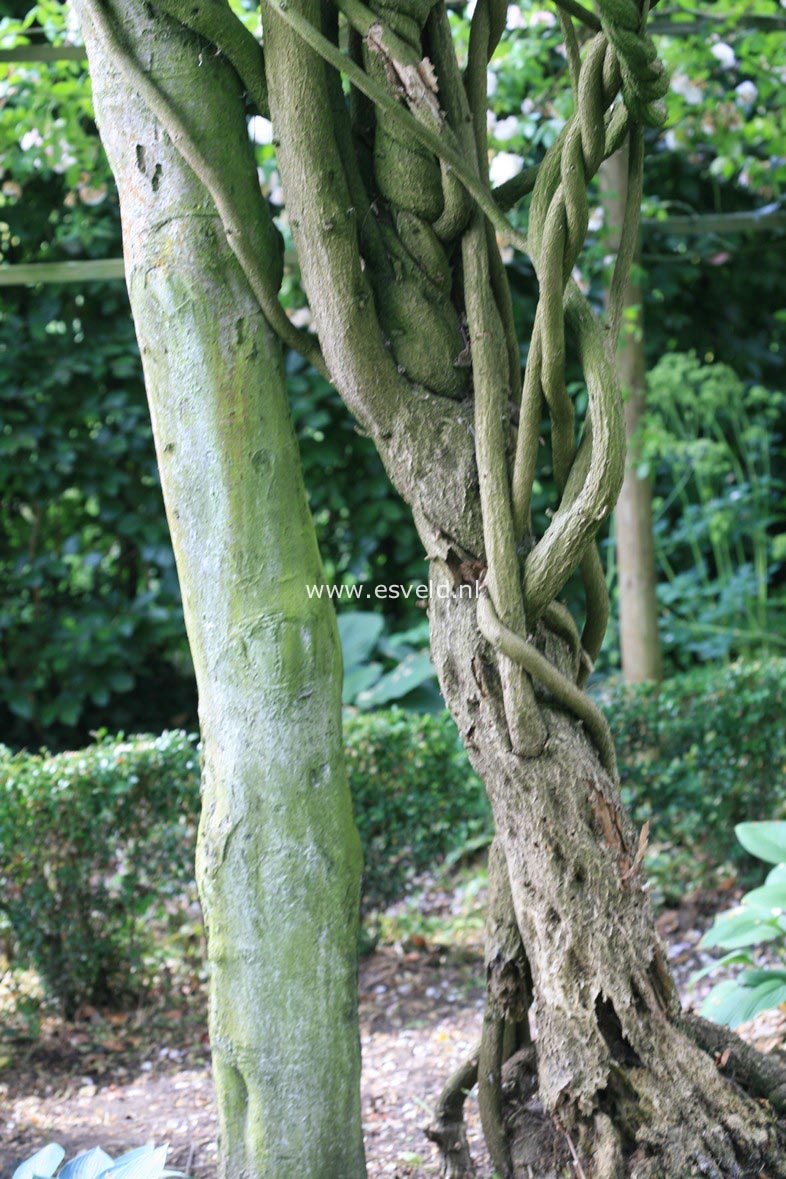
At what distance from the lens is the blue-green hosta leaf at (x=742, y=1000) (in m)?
2.77

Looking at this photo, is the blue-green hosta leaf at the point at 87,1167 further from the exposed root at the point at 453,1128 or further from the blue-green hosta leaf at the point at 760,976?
the blue-green hosta leaf at the point at 760,976

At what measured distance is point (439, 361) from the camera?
1967mm

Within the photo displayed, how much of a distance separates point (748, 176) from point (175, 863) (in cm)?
384

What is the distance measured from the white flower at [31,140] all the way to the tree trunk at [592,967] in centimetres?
339

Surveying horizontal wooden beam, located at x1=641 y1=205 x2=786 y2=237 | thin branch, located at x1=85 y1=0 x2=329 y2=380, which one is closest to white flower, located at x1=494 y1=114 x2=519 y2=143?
horizontal wooden beam, located at x1=641 y1=205 x2=786 y2=237

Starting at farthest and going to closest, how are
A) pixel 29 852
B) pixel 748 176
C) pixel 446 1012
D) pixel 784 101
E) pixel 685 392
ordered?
pixel 685 392 < pixel 748 176 < pixel 784 101 < pixel 446 1012 < pixel 29 852

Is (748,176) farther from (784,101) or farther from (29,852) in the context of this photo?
(29,852)

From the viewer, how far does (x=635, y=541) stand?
16.3 feet

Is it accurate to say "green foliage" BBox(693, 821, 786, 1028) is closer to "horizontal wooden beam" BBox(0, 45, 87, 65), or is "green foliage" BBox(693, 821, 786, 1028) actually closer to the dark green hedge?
the dark green hedge

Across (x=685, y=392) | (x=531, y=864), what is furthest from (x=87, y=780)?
(x=685, y=392)

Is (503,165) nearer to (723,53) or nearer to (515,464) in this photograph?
(723,53)

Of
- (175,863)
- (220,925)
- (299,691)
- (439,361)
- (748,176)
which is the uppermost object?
(748,176)

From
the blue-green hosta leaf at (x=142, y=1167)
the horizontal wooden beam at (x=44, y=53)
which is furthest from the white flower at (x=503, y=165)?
the blue-green hosta leaf at (x=142, y=1167)

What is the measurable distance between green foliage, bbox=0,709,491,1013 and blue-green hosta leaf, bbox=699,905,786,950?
136 centimetres
